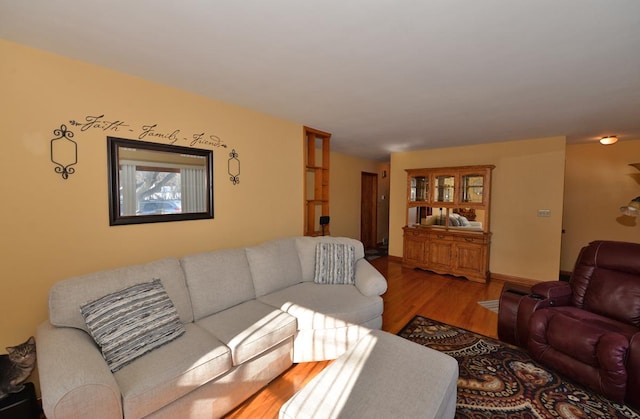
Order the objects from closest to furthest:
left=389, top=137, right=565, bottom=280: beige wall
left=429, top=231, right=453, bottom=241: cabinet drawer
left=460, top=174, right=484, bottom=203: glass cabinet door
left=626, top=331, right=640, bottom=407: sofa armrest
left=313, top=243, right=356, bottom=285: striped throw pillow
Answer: left=626, top=331, right=640, bottom=407: sofa armrest → left=313, top=243, right=356, bottom=285: striped throw pillow → left=389, top=137, right=565, bottom=280: beige wall → left=460, top=174, right=484, bottom=203: glass cabinet door → left=429, top=231, right=453, bottom=241: cabinet drawer

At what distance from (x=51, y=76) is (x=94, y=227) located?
107 centimetres

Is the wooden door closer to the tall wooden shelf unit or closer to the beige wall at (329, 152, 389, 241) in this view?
the beige wall at (329, 152, 389, 241)

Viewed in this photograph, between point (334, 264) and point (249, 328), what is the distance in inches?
46.7

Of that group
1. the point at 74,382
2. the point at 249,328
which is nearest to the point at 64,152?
the point at 74,382

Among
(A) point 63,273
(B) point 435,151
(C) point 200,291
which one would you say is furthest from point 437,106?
(A) point 63,273

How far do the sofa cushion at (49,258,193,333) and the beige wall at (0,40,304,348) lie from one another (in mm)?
376

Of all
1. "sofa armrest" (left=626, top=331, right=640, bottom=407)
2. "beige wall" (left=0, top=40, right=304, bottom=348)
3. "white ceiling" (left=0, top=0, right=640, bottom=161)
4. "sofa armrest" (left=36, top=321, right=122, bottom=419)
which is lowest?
"sofa armrest" (left=626, top=331, right=640, bottom=407)

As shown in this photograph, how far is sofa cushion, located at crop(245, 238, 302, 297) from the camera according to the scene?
2434mm

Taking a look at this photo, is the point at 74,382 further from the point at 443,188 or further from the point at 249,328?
the point at 443,188

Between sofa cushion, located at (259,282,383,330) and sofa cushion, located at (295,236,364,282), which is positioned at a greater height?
sofa cushion, located at (295,236,364,282)

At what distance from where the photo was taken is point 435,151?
5.02 m

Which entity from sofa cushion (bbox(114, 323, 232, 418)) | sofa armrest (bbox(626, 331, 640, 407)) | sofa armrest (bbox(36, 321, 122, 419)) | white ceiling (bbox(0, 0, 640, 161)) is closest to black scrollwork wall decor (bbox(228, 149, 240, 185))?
white ceiling (bbox(0, 0, 640, 161))

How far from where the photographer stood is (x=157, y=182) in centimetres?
225

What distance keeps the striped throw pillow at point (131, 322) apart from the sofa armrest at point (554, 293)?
2.93m
